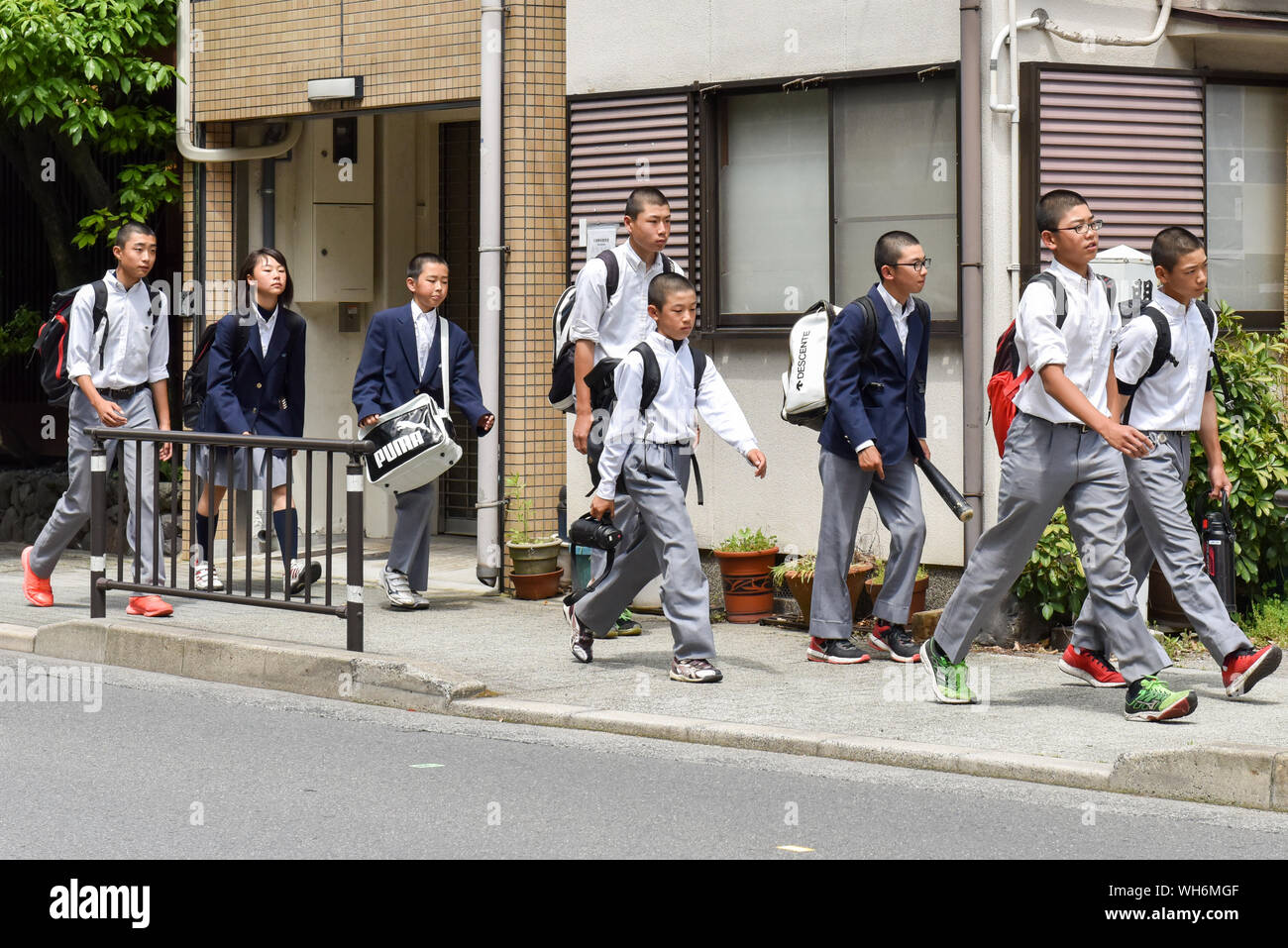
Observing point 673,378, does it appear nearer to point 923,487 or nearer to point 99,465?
point 923,487

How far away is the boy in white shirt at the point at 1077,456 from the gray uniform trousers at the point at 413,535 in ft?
13.5

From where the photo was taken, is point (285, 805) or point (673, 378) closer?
point (285, 805)

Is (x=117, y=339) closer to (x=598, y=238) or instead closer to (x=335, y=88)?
(x=598, y=238)

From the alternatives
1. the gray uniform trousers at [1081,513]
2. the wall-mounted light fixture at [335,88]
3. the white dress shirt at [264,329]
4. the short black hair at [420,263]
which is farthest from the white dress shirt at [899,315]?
the wall-mounted light fixture at [335,88]

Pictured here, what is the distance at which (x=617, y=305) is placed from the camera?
31.8 feet

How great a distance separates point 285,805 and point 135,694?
2.56m

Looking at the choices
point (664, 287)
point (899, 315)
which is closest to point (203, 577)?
point (664, 287)

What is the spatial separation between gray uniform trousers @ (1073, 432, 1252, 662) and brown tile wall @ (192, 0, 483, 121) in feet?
17.6

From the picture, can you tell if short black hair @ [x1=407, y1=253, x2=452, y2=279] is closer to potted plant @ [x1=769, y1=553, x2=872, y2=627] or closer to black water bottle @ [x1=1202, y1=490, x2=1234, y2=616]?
potted plant @ [x1=769, y1=553, x2=872, y2=627]

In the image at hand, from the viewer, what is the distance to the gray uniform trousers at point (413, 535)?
11.0 m

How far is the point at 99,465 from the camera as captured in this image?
9.89 metres

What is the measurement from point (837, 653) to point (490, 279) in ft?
12.7

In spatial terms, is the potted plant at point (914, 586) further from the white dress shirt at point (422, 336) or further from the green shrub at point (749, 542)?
the white dress shirt at point (422, 336)
